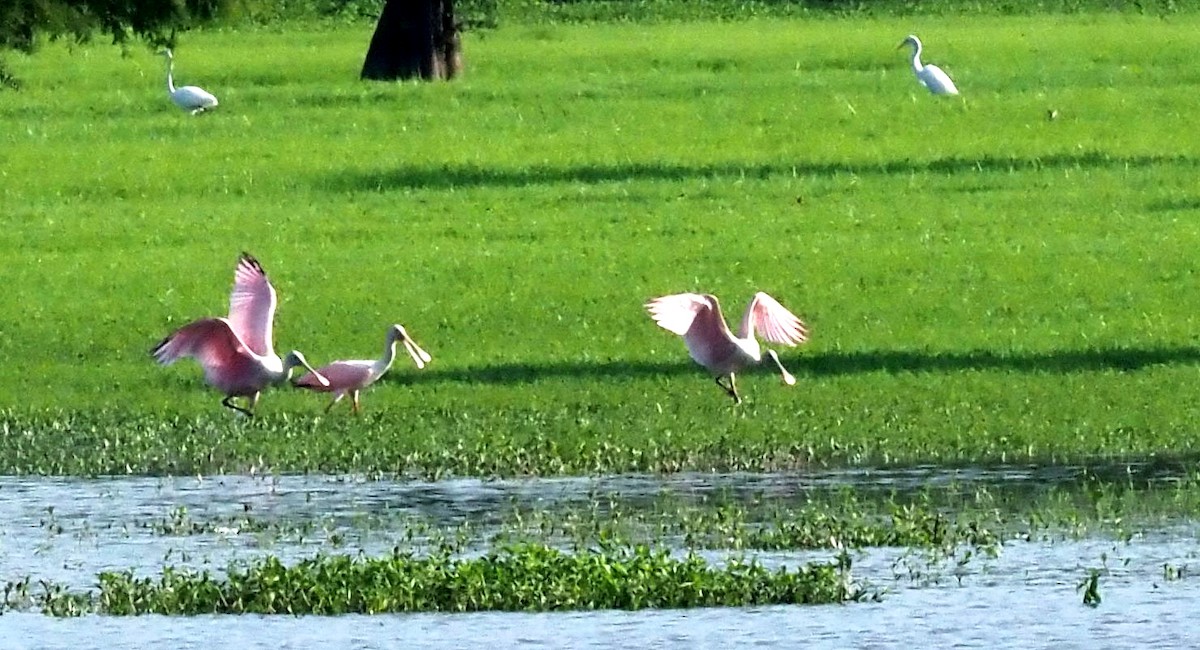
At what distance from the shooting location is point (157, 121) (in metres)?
32.7

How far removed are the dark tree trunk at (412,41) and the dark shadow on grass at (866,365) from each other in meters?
19.8

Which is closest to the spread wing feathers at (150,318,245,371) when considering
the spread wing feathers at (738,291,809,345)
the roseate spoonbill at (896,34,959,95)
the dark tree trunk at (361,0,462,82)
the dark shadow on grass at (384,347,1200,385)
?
the dark shadow on grass at (384,347,1200,385)

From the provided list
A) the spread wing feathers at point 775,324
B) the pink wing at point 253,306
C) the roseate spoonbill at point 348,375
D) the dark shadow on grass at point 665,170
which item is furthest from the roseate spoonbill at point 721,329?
the dark shadow on grass at point 665,170

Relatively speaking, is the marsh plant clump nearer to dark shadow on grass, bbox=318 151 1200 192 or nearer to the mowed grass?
the mowed grass

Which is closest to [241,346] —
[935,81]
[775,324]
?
[775,324]

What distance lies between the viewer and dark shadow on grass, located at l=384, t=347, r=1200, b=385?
1686 centimetres

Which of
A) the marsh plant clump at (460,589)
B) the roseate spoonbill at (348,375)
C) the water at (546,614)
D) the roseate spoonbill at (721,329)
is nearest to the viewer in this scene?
the water at (546,614)

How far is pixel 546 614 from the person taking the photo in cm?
1059

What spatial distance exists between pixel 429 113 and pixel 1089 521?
21.1 metres

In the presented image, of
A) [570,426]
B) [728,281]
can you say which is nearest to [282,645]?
[570,426]

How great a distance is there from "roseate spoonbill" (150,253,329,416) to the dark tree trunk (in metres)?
21.3

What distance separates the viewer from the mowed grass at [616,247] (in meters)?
Answer: 15.1

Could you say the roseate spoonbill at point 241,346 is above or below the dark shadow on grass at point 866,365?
above

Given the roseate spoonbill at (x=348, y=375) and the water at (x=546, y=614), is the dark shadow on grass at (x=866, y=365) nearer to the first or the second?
the roseate spoonbill at (x=348, y=375)
